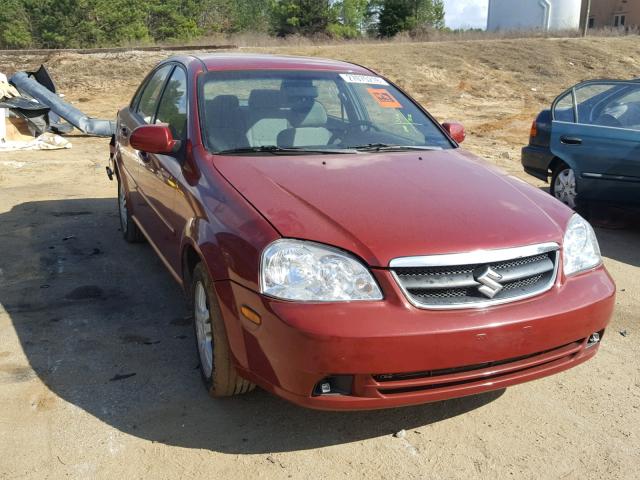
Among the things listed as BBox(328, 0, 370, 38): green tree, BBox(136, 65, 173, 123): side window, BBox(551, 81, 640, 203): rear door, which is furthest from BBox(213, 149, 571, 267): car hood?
BBox(328, 0, 370, 38): green tree

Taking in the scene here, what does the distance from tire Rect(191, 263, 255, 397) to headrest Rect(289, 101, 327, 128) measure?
1.17 metres

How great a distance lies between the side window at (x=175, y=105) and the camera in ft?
12.7

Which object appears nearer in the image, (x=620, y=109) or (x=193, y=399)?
(x=193, y=399)

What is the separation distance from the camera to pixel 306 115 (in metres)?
3.94

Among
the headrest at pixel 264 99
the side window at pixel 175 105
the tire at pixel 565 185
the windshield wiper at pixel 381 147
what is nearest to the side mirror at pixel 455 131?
the windshield wiper at pixel 381 147

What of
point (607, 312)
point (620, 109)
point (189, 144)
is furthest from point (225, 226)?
point (620, 109)

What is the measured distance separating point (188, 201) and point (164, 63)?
202 cm

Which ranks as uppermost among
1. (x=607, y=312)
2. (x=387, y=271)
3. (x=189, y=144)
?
(x=189, y=144)

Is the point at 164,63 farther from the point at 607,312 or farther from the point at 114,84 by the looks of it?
the point at 114,84

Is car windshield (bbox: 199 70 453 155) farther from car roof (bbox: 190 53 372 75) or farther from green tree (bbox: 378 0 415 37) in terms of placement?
green tree (bbox: 378 0 415 37)

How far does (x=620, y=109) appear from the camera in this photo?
6.54 meters

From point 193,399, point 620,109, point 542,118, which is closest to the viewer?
point 193,399

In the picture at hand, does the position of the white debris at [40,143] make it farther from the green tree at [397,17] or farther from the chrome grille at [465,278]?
the green tree at [397,17]

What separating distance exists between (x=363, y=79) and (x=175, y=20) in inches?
1995
